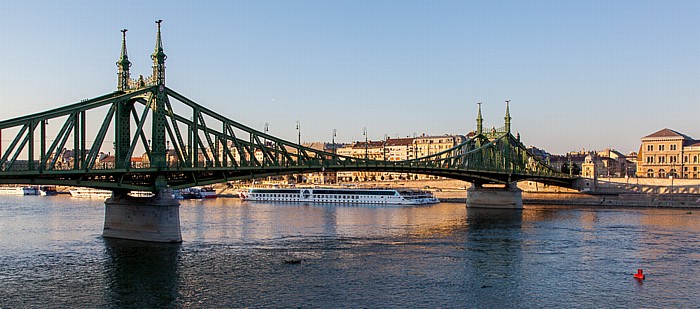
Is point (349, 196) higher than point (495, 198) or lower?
lower

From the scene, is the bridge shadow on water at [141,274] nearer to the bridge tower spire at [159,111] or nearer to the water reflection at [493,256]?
the bridge tower spire at [159,111]

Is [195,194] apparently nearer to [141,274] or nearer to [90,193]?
[90,193]

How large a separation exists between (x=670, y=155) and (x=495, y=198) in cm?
5870

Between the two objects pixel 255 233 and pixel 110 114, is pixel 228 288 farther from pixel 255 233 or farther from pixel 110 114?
pixel 255 233

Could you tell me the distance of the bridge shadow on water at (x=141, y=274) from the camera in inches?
1371

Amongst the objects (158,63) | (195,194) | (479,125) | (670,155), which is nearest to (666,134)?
(670,155)

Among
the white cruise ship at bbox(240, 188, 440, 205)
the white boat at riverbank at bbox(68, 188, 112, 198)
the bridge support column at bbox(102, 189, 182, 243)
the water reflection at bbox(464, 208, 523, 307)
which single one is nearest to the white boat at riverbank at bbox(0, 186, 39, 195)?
the white boat at riverbank at bbox(68, 188, 112, 198)

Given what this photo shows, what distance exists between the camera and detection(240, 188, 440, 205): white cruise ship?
119m

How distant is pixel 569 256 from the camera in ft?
165

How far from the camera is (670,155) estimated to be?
470 feet

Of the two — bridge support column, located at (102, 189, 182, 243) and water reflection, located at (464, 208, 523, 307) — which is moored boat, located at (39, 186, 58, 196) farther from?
bridge support column, located at (102, 189, 182, 243)

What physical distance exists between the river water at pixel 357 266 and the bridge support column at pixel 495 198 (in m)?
29.5

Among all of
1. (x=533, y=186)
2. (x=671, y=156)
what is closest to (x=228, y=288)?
(x=533, y=186)

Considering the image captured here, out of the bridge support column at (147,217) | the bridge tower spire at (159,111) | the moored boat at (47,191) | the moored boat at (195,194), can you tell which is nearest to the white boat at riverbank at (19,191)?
the moored boat at (47,191)
